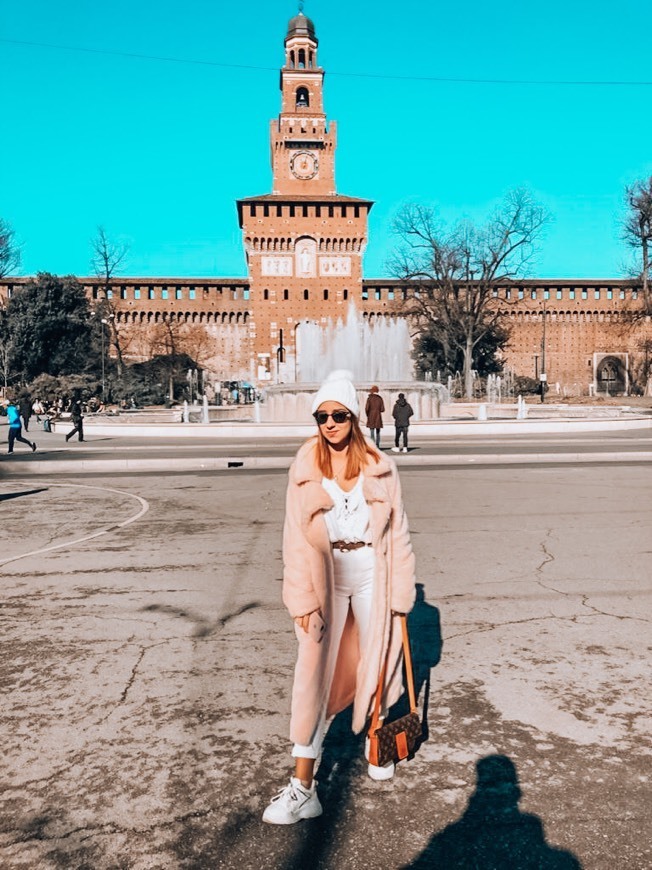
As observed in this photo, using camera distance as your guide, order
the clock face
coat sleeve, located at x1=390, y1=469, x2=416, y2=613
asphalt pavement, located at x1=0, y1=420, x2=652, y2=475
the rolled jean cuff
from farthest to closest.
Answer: the clock face, asphalt pavement, located at x1=0, y1=420, x2=652, y2=475, coat sleeve, located at x1=390, y1=469, x2=416, y2=613, the rolled jean cuff

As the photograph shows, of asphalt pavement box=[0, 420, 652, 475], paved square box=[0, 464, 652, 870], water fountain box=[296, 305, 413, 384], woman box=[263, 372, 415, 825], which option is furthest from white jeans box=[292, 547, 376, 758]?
water fountain box=[296, 305, 413, 384]

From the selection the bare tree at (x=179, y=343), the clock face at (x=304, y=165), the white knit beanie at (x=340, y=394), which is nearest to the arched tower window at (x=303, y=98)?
the clock face at (x=304, y=165)

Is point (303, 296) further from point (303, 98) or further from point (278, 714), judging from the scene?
point (278, 714)

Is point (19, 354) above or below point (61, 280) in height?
below

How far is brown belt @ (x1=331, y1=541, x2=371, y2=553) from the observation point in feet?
8.94

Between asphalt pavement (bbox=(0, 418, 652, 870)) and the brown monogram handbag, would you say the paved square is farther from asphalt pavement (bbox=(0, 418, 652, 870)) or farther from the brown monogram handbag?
the brown monogram handbag

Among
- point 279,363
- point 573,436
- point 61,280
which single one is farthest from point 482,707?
point 279,363

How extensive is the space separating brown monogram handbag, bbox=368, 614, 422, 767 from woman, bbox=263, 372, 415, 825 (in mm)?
34

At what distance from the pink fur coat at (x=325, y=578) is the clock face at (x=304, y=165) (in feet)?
202

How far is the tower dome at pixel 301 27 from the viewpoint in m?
62.8

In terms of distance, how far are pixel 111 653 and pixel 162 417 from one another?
30.1 metres

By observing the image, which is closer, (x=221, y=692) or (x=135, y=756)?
(x=135, y=756)

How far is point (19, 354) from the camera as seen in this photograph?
46.8 m

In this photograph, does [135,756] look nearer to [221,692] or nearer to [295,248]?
[221,692]
